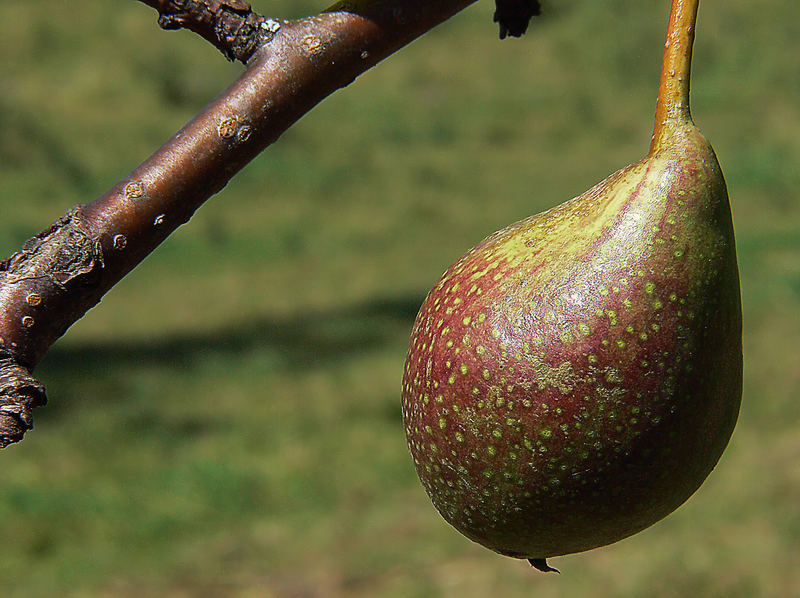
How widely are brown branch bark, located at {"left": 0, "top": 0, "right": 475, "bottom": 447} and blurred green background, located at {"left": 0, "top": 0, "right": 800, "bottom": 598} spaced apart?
363 cm

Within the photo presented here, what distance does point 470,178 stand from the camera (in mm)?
10734

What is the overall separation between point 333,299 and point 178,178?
7.48 metres

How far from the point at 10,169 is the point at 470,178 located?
4.40 meters

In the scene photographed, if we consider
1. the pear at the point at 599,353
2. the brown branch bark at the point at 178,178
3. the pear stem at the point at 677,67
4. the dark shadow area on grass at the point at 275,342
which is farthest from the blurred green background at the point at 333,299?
the brown branch bark at the point at 178,178

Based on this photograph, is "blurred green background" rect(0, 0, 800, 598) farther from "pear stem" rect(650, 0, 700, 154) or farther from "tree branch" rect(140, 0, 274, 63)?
"tree branch" rect(140, 0, 274, 63)

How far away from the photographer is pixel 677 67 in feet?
A: 3.08

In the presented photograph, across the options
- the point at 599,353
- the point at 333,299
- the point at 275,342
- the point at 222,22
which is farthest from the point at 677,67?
the point at 333,299

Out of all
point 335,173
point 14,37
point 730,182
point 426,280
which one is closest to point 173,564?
point 426,280

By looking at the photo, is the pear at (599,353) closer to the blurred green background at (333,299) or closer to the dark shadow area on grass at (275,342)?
the blurred green background at (333,299)

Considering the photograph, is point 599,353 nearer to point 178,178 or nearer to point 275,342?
point 178,178

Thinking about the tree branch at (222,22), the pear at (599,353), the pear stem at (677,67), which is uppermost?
the tree branch at (222,22)

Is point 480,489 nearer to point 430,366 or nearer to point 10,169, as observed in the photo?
point 430,366

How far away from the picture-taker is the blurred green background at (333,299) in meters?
4.86

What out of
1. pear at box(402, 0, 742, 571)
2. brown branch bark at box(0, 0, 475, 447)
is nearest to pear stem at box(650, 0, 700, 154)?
pear at box(402, 0, 742, 571)
